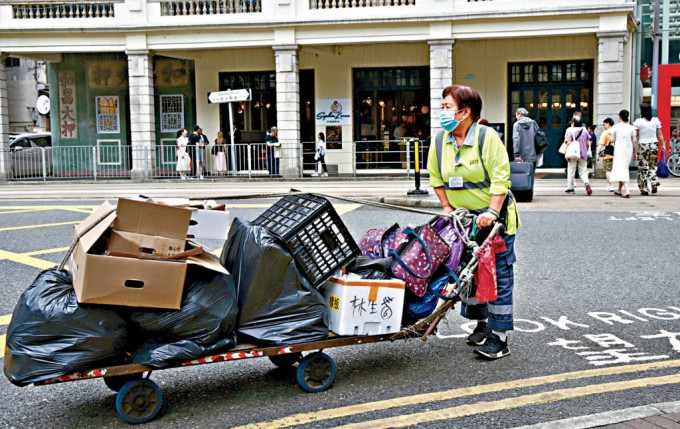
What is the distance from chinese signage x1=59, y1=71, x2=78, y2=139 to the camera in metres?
26.9

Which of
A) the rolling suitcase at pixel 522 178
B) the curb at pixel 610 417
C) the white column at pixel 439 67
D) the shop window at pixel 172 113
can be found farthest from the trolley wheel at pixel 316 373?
the shop window at pixel 172 113

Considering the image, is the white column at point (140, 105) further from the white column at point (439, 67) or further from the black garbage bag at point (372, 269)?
the black garbage bag at point (372, 269)

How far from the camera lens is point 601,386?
4.13 metres

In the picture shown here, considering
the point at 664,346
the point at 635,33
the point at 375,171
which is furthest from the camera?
the point at 635,33

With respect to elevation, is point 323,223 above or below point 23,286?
above

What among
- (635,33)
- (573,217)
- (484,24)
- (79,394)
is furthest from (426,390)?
(635,33)

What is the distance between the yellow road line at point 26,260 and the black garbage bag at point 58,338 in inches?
181

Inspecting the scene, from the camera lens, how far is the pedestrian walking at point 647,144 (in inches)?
570

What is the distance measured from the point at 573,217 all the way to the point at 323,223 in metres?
8.32

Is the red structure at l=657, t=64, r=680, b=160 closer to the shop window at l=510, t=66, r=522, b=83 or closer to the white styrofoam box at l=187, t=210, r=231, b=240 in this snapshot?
the shop window at l=510, t=66, r=522, b=83

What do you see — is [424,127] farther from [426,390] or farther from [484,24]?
[426,390]

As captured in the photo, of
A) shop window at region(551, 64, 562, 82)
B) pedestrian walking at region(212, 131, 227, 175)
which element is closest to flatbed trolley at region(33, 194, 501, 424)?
pedestrian walking at region(212, 131, 227, 175)

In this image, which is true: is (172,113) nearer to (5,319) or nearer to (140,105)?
(140,105)

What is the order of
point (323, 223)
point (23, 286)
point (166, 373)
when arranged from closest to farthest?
point (323, 223) < point (166, 373) < point (23, 286)
